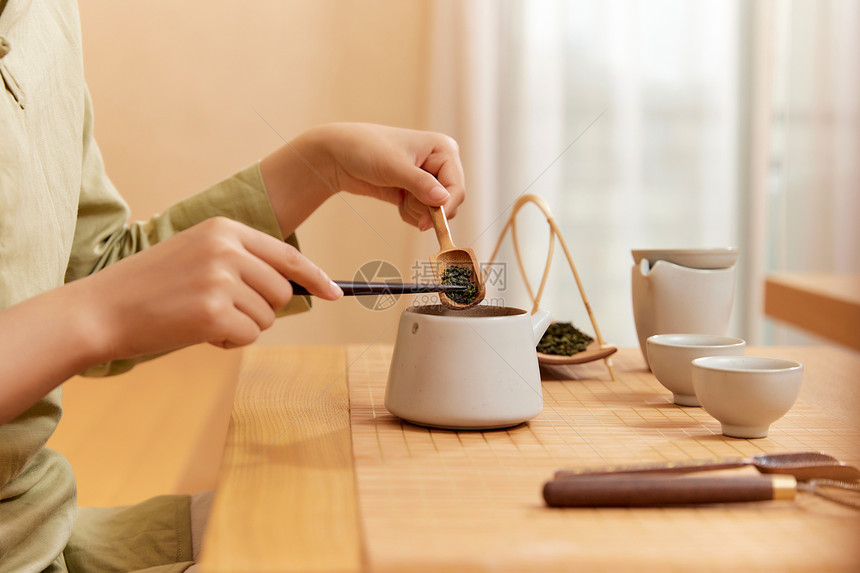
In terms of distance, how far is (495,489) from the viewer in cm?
Result: 56

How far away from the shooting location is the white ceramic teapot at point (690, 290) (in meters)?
0.94

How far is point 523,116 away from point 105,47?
1046 mm

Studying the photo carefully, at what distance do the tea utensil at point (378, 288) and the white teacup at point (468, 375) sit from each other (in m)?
0.03

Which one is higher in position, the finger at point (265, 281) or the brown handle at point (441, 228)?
the brown handle at point (441, 228)

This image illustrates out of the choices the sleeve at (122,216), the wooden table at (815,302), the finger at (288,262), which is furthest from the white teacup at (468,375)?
the wooden table at (815,302)

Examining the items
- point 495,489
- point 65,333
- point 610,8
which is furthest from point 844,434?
point 610,8

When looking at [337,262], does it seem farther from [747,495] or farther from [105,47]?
[747,495]

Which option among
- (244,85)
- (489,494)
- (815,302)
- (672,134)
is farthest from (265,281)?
(672,134)

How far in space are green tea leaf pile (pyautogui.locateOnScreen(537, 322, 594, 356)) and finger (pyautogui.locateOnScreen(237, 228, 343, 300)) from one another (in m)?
0.41

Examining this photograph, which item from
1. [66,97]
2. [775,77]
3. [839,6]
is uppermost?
[839,6]

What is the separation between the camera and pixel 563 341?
0.99m

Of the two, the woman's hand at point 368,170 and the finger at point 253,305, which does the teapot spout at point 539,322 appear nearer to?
the woman's hand at point 368,170

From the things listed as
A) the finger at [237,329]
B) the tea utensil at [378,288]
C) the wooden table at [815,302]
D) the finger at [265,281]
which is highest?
the finger at [265,281]

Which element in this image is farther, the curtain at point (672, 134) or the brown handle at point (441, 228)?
the curtain at point (672, 134)
